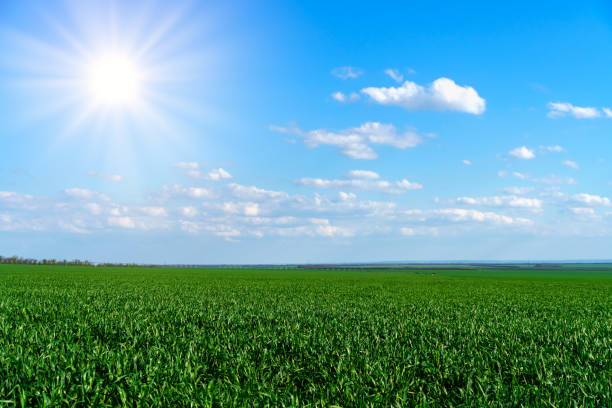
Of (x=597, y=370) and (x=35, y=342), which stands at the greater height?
(x=35, y=342)

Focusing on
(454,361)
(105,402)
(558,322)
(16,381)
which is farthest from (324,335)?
(558,322)

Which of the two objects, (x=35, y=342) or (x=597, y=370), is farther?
(x=35, y=342)

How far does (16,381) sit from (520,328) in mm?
11392

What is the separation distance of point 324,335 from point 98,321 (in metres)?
5.98

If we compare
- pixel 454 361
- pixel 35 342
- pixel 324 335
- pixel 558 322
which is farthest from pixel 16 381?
pixel 558 322

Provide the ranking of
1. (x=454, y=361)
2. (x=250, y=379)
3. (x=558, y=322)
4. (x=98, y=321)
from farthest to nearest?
(x=558, y=322), (x=98, y=321), (x=454, y=361), (x=250, y=379)

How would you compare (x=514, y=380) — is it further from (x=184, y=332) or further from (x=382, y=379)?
(x=184, y=332)

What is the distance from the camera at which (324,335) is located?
8.83 m

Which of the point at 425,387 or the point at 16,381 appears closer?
the point at 16,381

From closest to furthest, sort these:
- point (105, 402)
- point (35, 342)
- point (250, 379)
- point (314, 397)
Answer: point (105, 402)
point (314, 397)
point (250, 379)
point (35, 342)

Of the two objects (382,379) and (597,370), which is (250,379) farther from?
(597,370)

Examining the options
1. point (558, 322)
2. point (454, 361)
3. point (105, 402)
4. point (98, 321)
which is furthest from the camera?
point (558, 322)

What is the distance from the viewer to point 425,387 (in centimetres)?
584

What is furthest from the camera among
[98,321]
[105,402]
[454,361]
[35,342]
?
[98,321]
